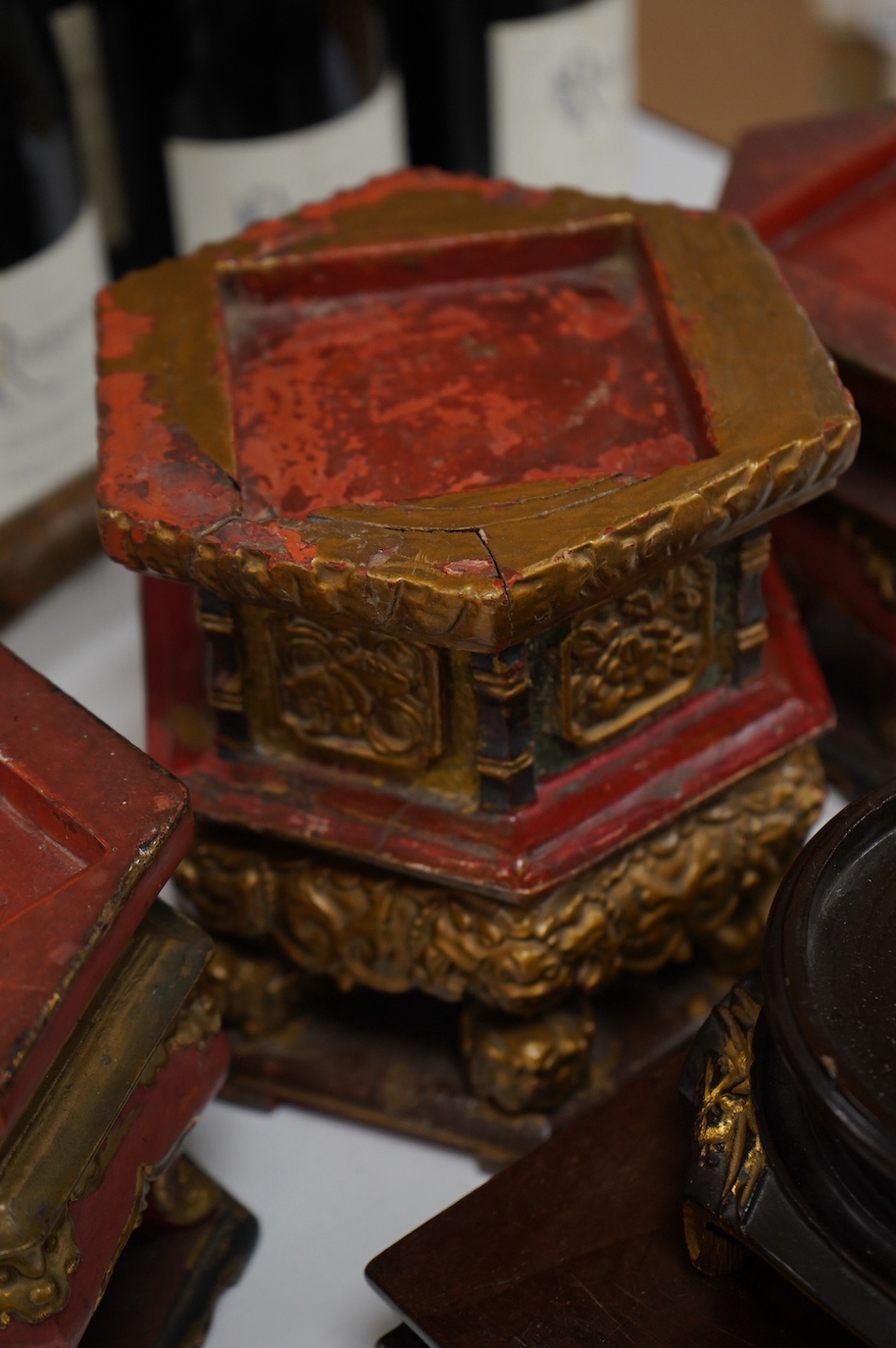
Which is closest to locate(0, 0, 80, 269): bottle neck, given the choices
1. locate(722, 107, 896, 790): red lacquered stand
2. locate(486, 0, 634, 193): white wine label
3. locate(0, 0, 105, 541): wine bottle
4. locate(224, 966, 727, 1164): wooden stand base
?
locate(0, 0, 105, 541): wine bottle

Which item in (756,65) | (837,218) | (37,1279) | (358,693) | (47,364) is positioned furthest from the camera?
(756,65)

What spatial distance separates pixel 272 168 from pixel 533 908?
0.58 metres

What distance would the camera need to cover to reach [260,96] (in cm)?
131

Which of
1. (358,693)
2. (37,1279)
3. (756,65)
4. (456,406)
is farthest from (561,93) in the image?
(37,1279)

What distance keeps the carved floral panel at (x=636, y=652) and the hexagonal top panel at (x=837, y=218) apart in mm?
177

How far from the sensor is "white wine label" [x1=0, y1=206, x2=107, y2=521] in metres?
1.14

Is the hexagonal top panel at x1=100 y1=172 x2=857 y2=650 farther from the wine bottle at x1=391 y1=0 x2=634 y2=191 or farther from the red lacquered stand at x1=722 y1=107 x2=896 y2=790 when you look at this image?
the wine bottle at x1=391 y1=0 x2=634 y2=191

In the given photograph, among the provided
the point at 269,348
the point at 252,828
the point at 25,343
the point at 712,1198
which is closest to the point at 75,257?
the point at 25,343

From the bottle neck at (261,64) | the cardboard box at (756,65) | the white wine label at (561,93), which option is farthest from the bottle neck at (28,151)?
the cardboard box at (756,65)

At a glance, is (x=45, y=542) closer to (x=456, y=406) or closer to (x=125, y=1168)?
(x=456, y=406)

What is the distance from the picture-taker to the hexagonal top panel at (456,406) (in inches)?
28.8

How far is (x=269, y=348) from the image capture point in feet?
2.92

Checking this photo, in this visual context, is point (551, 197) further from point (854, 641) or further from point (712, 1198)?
point (712, 1198)

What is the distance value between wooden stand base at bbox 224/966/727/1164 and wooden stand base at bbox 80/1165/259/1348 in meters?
0.08
